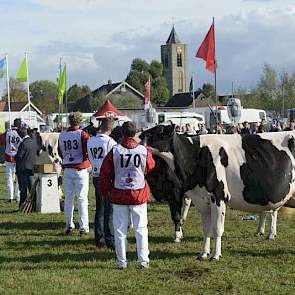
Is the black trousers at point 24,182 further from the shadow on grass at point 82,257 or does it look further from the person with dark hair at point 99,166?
the shadow on grass at point 82,257

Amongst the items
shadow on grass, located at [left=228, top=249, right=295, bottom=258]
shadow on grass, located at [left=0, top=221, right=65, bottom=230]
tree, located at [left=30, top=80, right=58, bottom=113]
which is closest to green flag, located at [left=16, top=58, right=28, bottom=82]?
shadow on grass, located at [left=0, top=221, right=65, bottom=230]

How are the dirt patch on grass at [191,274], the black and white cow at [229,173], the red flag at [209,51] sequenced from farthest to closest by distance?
the red flag at [209,51], the black and white cow at [229,173], the dirt patch on grass at [191,274]

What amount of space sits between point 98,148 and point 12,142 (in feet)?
24.3

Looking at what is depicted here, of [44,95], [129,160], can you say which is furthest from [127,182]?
[44,95]

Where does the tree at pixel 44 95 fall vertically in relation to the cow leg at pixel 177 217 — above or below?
above

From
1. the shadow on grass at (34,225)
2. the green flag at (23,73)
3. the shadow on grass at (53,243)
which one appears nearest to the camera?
the shadow on grass at (53,243)

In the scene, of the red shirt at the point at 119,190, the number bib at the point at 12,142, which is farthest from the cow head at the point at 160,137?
the number bib at the point at 12,142

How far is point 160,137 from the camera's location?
9.67 m

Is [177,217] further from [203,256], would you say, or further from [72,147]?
[72,147]

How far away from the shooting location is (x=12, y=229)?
490 inches

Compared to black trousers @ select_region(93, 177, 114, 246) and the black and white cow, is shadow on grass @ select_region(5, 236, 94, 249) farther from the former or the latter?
the black and white cow

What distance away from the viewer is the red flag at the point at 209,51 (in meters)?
20.8

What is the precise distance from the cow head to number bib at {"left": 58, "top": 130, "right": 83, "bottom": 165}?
1.53 m

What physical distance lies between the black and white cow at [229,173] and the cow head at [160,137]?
2cm
